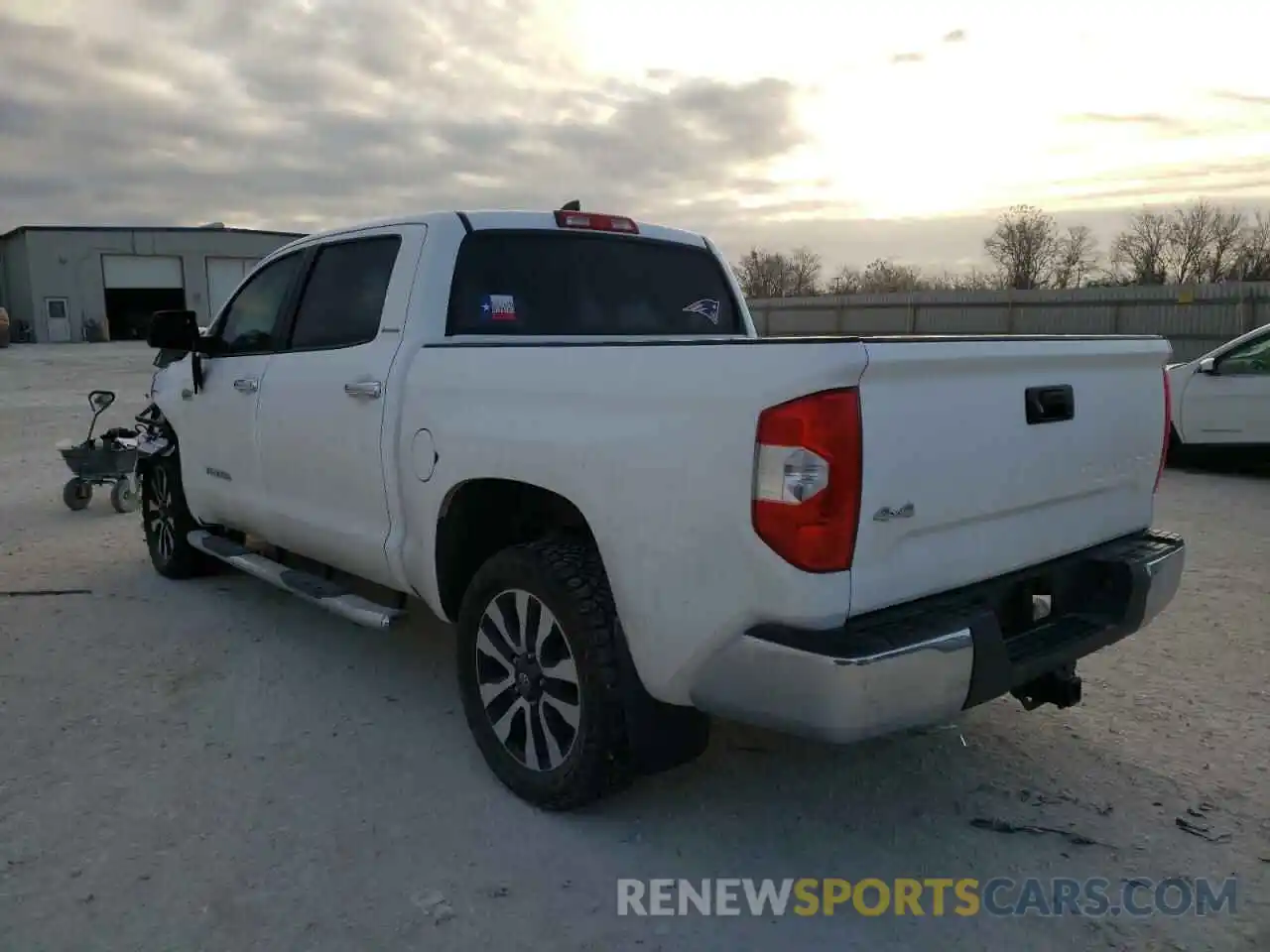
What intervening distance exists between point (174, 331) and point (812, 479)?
4043 millimetres

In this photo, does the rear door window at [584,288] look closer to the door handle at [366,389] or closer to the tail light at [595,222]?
the tail light at [595,222]

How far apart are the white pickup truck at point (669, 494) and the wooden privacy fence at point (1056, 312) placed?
18491mm

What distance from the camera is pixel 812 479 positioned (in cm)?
245

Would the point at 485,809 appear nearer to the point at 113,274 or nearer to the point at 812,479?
the point at 812,479

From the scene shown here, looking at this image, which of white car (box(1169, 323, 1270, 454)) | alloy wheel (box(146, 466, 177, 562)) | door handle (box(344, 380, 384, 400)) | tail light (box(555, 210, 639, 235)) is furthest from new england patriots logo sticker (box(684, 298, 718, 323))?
white car (box(1169, 323, 1270, 454))

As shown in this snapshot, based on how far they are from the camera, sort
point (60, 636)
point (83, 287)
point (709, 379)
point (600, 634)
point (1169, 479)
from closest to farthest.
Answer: point (709, 379)
point (600, 634)
point (60, 636)
point (1169, 479)
point (83, 287)

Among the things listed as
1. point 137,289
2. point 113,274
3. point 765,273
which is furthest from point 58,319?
point 765,273

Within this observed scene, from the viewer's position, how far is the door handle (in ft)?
12.5

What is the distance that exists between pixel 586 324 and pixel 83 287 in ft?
186

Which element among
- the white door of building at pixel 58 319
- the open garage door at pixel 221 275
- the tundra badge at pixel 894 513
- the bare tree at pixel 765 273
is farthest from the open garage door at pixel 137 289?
the tundra badge at pixel 894 513

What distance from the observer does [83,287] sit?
52.5 metres

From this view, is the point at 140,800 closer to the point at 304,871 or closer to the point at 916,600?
the point at 304,871

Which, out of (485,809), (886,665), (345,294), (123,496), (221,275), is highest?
(221,275)

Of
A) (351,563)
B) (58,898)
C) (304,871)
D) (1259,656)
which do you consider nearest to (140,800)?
(58,898)
